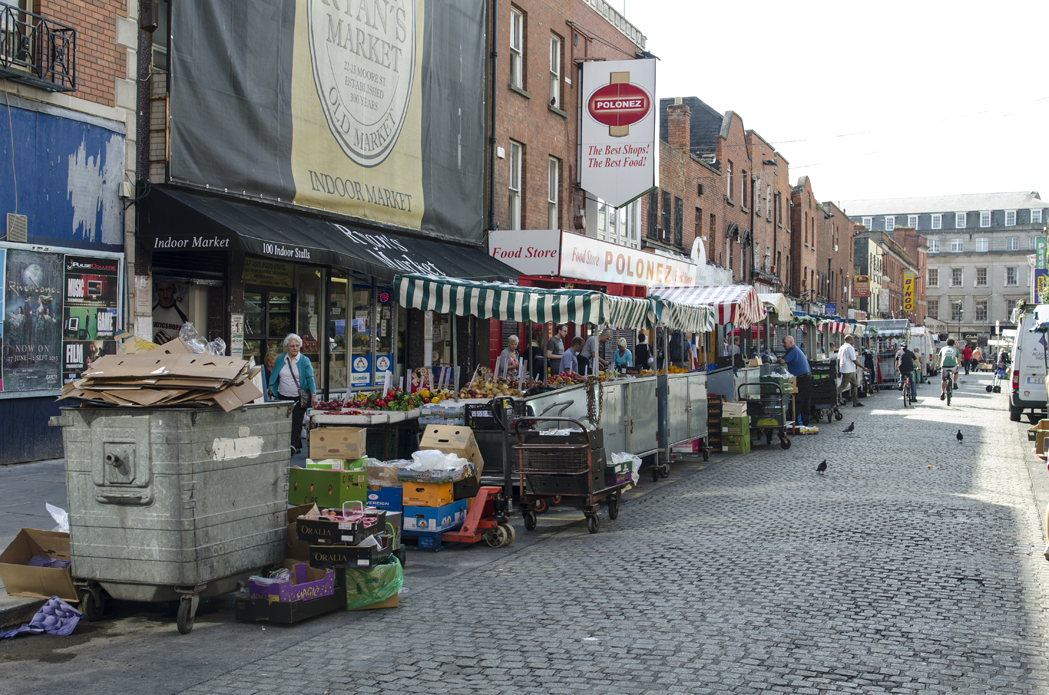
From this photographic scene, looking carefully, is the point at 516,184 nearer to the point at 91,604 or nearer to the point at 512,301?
the point at 512,301

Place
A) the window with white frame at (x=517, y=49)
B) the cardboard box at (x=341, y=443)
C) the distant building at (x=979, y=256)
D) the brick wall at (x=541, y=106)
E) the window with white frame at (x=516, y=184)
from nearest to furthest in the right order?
the cardboard box at (x=341, y=443) → the brick wall at (x=541, y=106) → the window with white frame at (x=517, y=49) → the window with white frame at (x=516, y=184) → the distant building at (x=979, y=256)

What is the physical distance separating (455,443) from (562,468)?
1095 mm

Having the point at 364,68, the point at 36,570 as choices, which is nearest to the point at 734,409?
the point at 364,68

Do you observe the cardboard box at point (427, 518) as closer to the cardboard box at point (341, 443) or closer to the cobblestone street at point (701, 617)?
the cobblestone street at point (701, 617)

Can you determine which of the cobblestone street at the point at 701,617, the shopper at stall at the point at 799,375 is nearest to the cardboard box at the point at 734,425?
the shopper at stall at the point at 799,375

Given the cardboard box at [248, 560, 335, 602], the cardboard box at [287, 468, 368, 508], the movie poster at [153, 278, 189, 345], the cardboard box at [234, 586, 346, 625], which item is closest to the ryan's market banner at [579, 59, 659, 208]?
the movie poster at [153, 278, 189, 345]

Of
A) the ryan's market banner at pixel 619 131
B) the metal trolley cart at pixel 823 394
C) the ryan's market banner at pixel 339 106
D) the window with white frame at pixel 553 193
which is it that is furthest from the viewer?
the window with white frame at pixel 553 193

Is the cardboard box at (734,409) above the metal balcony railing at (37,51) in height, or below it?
below

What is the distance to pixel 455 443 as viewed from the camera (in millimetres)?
8898

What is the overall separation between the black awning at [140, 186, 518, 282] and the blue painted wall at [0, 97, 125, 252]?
0.55 m

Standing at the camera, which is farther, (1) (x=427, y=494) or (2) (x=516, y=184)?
(2) (x=516, y=184)

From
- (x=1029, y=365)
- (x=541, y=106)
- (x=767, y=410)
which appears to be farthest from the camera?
(x=541, y=106)

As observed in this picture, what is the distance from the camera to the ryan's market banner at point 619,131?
78.9 ft

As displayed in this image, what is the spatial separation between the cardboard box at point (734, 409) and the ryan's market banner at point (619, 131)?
31.1ft
